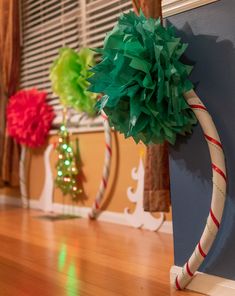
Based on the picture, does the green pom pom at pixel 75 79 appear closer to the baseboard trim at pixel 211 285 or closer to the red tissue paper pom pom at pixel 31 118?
the red tissue paper pom pom at pixel 31 118

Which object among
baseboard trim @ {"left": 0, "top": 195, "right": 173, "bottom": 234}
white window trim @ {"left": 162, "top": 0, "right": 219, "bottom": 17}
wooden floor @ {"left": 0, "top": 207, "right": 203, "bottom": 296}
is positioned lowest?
wooden floor @ {"left": 0, "top": 207, "right": 203, "bottom": 296}

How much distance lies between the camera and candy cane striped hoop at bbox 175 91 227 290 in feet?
3.10

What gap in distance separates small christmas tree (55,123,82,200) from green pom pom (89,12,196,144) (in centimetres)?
139

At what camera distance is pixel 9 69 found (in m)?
2.96

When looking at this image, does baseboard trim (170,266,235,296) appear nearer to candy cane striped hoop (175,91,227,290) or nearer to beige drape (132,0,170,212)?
candy cane striped hoop (175,91,227,290)

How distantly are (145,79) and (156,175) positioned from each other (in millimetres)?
720

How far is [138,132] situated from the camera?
1014 mm

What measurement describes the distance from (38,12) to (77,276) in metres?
2.19

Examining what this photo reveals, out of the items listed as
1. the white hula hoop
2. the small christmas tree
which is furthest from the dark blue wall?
the white hula hoop

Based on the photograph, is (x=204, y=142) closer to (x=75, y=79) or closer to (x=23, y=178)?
(x=75, y=79)

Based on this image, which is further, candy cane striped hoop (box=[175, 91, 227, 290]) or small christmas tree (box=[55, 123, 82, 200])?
small christmas tree (box=[55, 123, 82, 200])

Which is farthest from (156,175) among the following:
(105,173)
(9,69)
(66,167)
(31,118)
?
(9,69)

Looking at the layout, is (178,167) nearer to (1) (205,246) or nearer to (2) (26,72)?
(1) (205,246)

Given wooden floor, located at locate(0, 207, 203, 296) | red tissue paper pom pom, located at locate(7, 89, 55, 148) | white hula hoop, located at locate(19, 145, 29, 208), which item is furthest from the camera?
white hula hoop, located at locate(19, 145, 29, 208)
